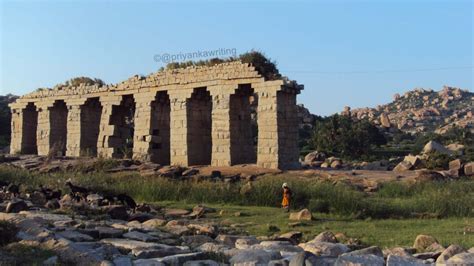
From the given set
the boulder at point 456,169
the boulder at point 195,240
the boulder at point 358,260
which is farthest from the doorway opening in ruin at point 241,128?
the boulder at point 358,260

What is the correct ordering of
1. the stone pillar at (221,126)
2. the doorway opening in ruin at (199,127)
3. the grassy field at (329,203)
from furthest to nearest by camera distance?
the doorway opening in ruin at (199,127) → the stone pillar at (221,126) → the grassy field at (329,203)

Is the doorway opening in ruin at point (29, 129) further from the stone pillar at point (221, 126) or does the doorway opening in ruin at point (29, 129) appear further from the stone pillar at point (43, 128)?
the stone pillar at point (221, 126)

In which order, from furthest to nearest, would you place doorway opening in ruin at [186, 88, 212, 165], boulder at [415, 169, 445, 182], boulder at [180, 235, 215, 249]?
doorway opening in ruin at [186, 88, 212, 165] → boulder at [415, 169, 445, 182] → boulder at [180, 235, 215, 249]

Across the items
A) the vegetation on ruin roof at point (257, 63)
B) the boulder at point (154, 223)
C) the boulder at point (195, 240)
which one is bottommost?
the boulder at point (154, 223)

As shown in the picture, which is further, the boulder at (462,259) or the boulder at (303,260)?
the boulder at (462,259)

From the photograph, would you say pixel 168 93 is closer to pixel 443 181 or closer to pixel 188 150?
pixel 188 150

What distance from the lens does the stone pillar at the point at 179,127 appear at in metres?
24.5

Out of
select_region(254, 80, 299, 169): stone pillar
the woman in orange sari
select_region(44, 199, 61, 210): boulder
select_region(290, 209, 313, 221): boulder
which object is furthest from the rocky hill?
select_region(44, 199, 61, 210): boulder

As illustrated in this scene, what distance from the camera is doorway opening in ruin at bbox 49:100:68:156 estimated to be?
1188 inches

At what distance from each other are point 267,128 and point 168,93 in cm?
557

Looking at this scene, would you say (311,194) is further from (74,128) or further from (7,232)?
(74,128)

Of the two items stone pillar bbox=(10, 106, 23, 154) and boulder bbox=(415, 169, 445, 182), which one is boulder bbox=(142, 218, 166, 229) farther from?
stone pillar bbox=(10, 106, 23, 154)

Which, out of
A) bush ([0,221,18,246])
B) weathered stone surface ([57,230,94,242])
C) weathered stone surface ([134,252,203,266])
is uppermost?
bush ([0,221,18,246])

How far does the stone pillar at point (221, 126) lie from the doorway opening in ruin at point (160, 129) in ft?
12.0
